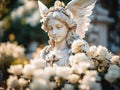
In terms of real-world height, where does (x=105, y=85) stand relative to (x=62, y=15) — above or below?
below

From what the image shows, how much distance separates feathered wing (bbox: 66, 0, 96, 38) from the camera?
7.55 metres

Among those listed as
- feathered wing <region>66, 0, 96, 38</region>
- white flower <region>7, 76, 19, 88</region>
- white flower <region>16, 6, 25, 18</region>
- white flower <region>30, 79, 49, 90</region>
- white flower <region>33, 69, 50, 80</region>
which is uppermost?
white flower <region>16, 6, 25, 18</region>

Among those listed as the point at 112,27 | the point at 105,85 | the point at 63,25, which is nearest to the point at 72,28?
the point at 63,25

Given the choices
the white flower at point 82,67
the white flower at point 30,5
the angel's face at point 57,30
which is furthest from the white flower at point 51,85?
the white flower at point 30,5

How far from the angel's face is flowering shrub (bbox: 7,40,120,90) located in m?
0.46

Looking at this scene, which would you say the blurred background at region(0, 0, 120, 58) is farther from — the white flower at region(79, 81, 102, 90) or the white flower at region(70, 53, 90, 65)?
the white flower at region(79, 81, 102, 90)

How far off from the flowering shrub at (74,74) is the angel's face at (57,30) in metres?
0.46

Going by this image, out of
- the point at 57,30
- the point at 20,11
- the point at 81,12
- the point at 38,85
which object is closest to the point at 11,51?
the point at 20,11

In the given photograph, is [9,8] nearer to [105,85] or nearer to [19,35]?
[19,35]

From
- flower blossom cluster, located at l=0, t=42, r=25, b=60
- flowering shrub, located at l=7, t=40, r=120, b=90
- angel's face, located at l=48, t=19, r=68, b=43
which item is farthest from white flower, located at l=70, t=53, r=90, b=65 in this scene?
flower blossom cluster, located at l=0, t=42, r=25, b=60

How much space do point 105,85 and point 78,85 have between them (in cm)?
45

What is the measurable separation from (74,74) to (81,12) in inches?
60.7

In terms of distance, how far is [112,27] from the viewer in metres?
21.5

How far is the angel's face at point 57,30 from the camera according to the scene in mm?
7246
